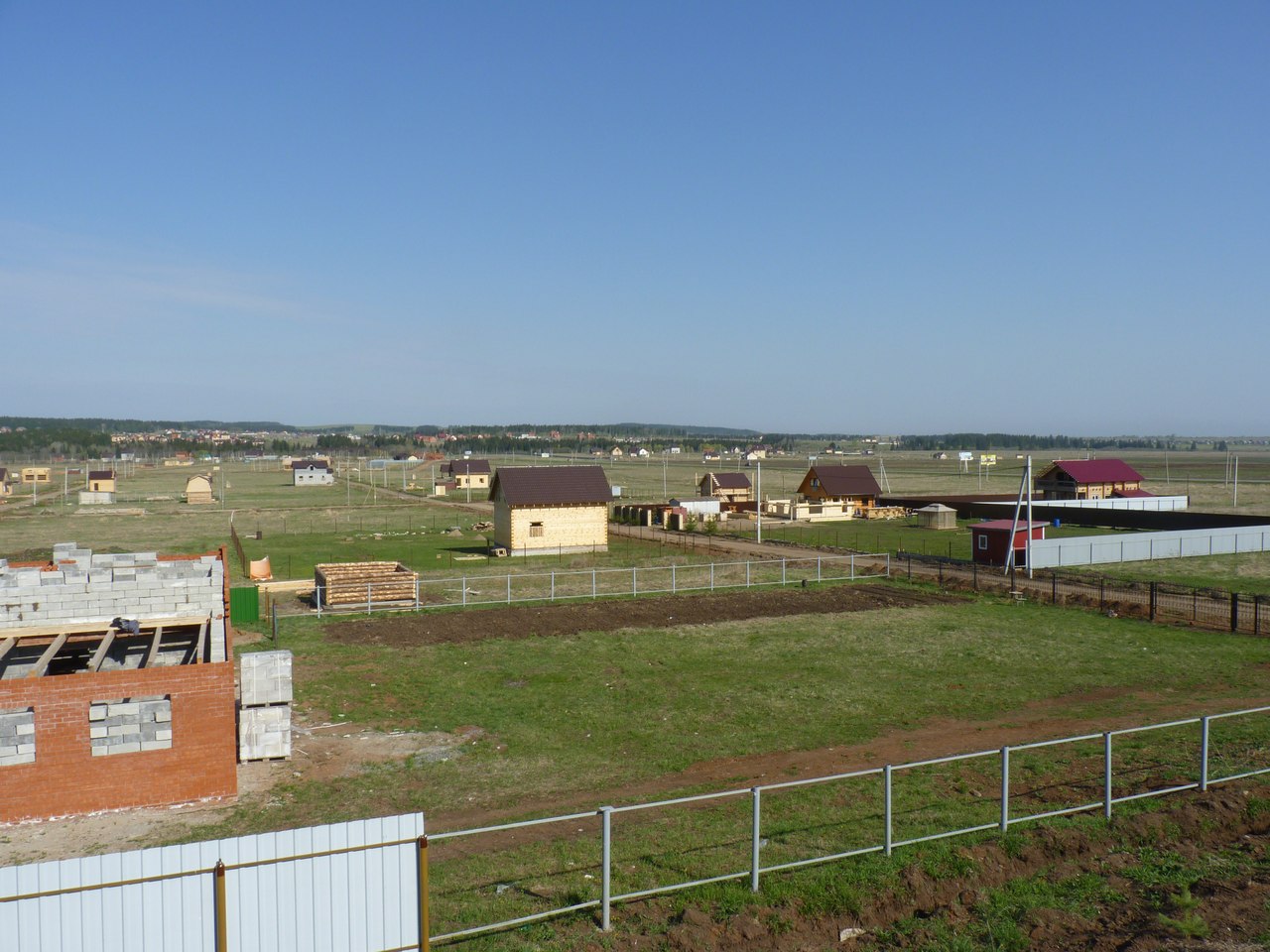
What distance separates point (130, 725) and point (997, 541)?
38.8 m

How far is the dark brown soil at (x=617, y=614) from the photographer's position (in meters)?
30.3

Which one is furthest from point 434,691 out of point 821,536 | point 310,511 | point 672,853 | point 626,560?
point 310,511

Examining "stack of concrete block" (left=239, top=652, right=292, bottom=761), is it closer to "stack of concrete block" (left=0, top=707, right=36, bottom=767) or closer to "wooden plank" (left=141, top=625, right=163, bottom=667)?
"wooden plank" (left=141, top=625, right=163, bottom=667)

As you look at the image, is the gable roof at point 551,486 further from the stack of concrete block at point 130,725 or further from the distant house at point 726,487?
the stack of concrete block at point 130,725

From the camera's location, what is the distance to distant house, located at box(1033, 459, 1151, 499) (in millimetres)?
78750

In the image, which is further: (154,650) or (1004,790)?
(154,650)

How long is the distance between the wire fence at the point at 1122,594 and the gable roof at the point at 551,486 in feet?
58.8

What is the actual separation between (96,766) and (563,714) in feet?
30.3

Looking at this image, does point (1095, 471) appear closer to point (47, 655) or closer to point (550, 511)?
point (550, 511)

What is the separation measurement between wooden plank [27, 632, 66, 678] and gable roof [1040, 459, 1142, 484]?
7690 centimetres

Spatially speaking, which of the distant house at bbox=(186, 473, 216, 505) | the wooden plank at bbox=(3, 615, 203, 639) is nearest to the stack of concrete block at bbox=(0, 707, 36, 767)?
the wooden plank at bbox=(3, 615, 203, 639)

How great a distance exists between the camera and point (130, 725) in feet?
51.1

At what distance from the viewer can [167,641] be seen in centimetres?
2120

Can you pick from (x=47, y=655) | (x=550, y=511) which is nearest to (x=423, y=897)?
(x=47, y=655)
